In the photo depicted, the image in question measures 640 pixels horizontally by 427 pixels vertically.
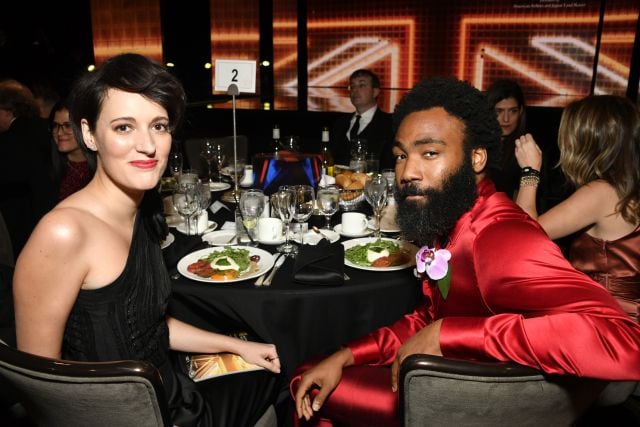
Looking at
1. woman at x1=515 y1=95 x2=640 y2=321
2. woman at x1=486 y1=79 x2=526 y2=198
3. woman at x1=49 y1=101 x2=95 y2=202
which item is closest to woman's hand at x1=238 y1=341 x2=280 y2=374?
woman at x1=515 y1=95 x2=640 y2=321

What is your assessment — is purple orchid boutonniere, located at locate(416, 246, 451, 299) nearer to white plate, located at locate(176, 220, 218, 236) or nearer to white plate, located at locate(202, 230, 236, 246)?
white plate, located at locate(202, 230, 236, 246)

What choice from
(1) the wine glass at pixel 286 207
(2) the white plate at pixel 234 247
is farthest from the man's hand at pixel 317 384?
(1) the wine glass at pixel 286 207

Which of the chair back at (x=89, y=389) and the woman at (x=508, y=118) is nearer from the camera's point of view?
the chair back at (x=89, y=389)

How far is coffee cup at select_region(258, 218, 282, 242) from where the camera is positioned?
7.82 ft

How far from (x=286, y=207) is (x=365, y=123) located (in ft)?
10.9

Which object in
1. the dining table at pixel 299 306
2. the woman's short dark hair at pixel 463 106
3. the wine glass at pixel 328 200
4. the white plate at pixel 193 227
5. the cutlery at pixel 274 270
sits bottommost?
the dining table at pixel 299 306

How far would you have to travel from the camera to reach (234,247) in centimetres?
226

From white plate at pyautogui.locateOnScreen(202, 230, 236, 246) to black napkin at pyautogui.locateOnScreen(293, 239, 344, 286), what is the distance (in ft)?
1.73

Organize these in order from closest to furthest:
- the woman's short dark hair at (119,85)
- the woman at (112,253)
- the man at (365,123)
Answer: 1. the woman at (112,253)
2. the woman's short dark hair at (119,85)
3. the man at (365,123)

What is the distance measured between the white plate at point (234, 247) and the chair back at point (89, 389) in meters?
0.83

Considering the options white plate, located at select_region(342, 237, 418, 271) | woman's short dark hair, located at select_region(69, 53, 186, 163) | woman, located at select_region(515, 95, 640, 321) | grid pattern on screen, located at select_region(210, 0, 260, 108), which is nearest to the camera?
woman's short dark hair, located at select_region(69, 53, 186, 163)

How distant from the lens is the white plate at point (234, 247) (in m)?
1.96

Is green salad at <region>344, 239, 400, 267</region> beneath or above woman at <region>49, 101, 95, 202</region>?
beneath

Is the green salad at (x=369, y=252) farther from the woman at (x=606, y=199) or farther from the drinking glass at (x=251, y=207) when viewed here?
the woman at (x=606, y=199)
